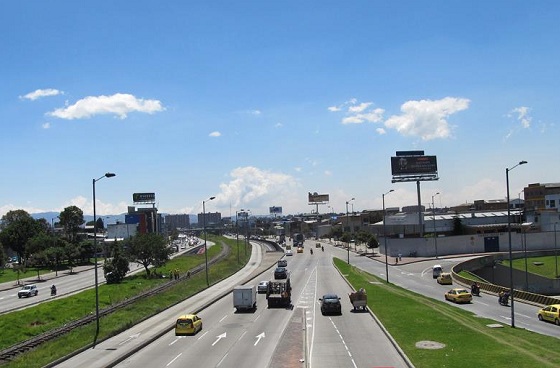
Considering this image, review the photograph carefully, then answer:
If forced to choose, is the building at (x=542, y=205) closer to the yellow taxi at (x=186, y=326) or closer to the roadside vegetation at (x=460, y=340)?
the roadside vegetation at (x=460, y=340)

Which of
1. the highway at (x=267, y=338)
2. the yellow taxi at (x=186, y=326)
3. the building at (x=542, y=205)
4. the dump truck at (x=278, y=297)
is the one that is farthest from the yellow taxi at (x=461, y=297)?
the building at (x=542, y=205)

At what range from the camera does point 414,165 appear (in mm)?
123188

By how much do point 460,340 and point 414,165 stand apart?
9807 centimetres

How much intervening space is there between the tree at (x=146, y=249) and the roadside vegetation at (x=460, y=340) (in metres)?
52.4

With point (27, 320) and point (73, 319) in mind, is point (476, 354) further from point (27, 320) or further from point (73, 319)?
point (27, 320)

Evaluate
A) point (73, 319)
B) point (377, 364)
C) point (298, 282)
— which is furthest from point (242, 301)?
point (298, 282)

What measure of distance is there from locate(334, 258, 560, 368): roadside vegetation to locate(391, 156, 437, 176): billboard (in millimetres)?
81082

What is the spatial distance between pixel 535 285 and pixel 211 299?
49507mm

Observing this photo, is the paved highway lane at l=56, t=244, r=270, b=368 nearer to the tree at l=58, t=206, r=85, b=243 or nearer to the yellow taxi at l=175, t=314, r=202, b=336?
the yellow taxi at l=175, t=314, r=202, b=336

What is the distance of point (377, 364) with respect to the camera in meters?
24.5

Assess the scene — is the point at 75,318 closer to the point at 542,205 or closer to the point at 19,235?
the point at 19,235

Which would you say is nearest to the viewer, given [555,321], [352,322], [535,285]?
[352,322]

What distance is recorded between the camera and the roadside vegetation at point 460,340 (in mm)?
23297

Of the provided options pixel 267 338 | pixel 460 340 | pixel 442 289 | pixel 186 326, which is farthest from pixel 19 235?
pixel 460 340
